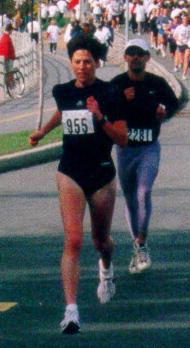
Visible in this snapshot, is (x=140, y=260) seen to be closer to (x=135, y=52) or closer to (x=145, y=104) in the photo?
(x=145, y=104)

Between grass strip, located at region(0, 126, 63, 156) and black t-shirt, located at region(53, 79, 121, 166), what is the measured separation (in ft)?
38.6

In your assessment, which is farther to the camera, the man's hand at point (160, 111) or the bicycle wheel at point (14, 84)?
the bicycle wheel at point (14, 84)

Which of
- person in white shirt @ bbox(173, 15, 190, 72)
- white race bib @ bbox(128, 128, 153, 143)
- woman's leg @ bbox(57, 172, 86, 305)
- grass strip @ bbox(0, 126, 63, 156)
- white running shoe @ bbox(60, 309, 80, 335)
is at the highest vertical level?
woman's leg @ bbox(57, 172, 86, 305)

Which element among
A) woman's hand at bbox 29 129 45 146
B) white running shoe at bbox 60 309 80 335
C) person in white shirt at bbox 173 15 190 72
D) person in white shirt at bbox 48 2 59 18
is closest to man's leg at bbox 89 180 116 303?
woman's hand at bbox 29 129 45 146

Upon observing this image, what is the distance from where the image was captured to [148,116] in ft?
37.2

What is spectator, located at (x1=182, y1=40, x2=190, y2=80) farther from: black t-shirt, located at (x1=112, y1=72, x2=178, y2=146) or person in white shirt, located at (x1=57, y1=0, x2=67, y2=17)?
person in white shirt, located at (x1=57, y1=0, x2=67, y2=17)

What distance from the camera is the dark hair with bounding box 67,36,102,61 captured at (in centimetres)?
927

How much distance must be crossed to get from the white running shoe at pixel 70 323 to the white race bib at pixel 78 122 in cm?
117

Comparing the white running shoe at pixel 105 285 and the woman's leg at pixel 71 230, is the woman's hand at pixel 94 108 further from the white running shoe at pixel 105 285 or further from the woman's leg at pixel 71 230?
the white running shoe at pixel 105 285

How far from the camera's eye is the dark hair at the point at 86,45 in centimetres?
927

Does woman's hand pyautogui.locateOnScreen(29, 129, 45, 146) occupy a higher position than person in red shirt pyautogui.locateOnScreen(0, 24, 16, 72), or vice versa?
woman's hand pyautogui.locateOnScreen(29, 129, 45, 146)

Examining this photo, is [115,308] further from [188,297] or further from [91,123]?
[91,123]

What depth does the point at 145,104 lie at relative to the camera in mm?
11273

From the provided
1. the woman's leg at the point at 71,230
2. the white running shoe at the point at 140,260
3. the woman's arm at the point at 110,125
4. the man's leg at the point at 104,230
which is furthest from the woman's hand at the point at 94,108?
the white running shoe at the point at 140,260
